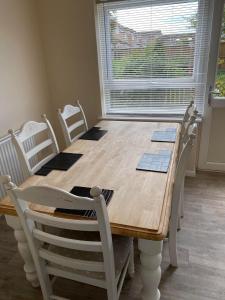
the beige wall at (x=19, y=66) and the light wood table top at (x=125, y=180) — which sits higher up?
the beige wall at (x=19, y=66)

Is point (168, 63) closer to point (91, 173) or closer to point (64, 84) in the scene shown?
point (64, 84)

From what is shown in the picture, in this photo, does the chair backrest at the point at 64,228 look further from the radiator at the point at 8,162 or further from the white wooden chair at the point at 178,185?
the radiator at the point at 8,162

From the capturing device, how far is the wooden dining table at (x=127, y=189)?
103cm

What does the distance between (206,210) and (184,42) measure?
1.74m

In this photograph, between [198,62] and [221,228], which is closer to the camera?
[221,228]

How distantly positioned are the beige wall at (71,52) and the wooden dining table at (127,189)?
1.08 m

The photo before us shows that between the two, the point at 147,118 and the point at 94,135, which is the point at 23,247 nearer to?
the point at 94,135

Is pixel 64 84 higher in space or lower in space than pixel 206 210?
higher

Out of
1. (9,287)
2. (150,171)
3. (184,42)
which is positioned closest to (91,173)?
(150,171)

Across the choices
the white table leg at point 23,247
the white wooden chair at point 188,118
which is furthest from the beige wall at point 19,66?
the white wooden chair at point 188,118

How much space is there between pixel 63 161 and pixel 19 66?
1.44 metres

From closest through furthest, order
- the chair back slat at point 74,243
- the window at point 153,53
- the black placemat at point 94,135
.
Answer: the chair back slat at point 74,243 < the black placemat at point 94,135 < the window at point 153,53

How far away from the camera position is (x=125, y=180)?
1.35 meters

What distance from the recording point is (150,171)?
143cm
